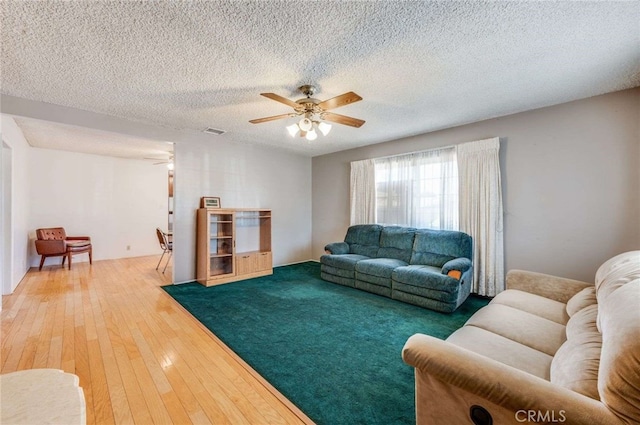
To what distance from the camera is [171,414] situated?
1.59 m

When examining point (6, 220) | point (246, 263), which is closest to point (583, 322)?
point (246, 263)

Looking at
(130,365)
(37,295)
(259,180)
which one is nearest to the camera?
(130,365)

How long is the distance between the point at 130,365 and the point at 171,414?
765 mm

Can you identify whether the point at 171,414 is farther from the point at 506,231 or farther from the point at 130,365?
the point at 506,231

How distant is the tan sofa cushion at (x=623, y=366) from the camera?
804 millimetres

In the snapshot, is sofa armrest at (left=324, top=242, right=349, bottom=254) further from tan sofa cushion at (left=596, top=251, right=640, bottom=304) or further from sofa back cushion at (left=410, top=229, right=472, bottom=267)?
tan sofa cushion at (left=596, top=251, right=640, bottom=304)

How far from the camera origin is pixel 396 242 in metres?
4.32

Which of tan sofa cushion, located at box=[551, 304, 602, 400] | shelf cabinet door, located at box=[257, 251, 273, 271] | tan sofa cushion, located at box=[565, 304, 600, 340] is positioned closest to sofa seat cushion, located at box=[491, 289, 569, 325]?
tan sofa cushion, located at box=[565, 304, 600, 340]

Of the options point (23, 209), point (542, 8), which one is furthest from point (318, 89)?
point (23, 209)

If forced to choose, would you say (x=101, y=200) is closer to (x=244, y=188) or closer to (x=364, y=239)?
(x=244, y=188)

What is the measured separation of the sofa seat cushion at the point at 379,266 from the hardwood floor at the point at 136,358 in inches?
85.8

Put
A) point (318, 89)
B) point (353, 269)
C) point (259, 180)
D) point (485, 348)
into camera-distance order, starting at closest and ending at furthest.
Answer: point (485, 348), point (318, 89), point (353, 269), point (259, 180)

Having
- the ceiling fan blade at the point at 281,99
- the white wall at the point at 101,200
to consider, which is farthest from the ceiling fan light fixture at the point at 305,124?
the white wall at the point at 101,200

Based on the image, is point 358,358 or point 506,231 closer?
point 358,358
